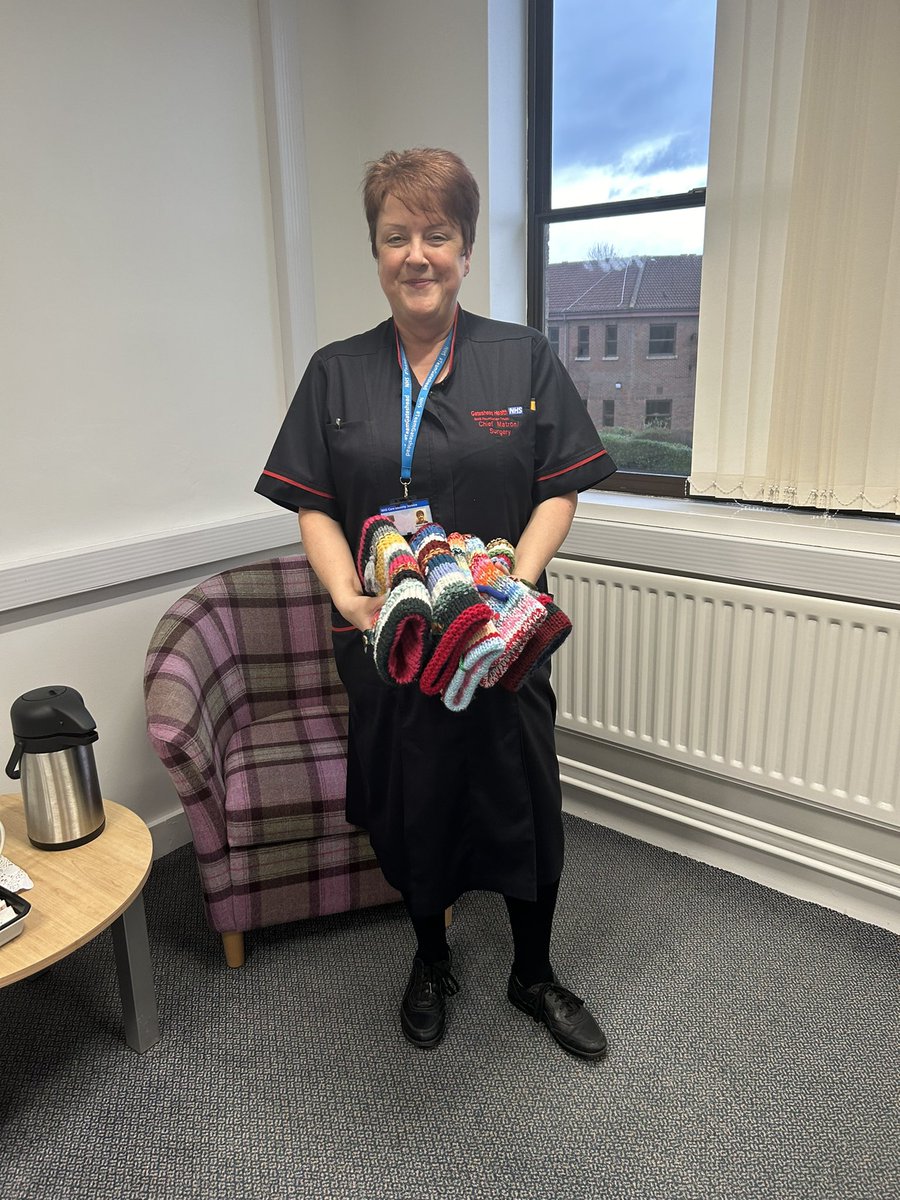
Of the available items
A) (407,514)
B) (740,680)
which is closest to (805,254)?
(740,680)

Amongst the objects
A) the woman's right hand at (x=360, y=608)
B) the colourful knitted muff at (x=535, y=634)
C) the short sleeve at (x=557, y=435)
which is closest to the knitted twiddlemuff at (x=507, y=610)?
the colourful knitted muff at (x=535, y=634)

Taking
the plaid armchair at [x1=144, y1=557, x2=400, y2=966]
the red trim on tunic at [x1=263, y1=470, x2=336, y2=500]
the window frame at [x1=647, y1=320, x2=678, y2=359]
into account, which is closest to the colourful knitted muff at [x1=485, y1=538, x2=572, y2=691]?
the red trim on tunic at [x1=263, y1=470, x2=336, y2=500]

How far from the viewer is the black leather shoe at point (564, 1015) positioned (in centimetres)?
163

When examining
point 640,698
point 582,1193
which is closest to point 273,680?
point 640,698

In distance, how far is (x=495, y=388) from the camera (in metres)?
1.46

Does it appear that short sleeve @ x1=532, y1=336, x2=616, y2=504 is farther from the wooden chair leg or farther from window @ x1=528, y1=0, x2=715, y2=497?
the wooden chair leg

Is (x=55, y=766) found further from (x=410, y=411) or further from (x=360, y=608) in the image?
(x=410, y=411)

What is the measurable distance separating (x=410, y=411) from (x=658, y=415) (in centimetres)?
119

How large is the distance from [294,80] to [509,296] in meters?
0.85

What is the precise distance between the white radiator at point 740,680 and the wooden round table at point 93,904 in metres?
1.28

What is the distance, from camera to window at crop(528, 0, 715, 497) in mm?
2201

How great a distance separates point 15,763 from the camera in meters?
1.56

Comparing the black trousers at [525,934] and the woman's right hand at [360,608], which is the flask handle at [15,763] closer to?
the woman's right hand at [360,608]

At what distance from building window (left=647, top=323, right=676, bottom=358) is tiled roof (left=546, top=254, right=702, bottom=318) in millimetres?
51
